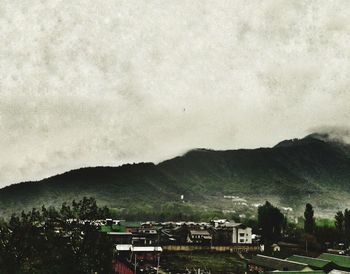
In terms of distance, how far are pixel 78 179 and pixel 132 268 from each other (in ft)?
440

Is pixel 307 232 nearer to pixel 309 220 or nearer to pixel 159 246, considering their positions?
pixel 309 220

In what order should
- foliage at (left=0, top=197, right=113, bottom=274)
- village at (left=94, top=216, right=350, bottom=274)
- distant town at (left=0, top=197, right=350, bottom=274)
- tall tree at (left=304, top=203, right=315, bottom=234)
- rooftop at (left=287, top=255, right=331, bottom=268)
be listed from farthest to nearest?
tall tree at (left=304, top=203, right=315, bottom=234) < rooftop at (left=287, top=255, right=331, bottom=268) < village at (left=94, top=216, right=350, bottom=274) < distant town at (left=0, top=197, right=350, bottom=274) < foliage at (left=0, top=197, right=113, bottom=274)

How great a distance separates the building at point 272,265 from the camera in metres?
47.6

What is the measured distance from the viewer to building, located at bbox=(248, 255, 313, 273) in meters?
47.6

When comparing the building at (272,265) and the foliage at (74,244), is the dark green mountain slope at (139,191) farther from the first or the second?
the foliage at (74,244)

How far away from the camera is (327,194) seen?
195750 mm

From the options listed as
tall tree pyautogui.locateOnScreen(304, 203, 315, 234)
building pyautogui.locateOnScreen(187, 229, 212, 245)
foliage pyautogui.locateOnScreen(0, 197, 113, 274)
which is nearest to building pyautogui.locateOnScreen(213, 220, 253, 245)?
building pyautogui.locateOnScreen(187, 229, 212, 245)

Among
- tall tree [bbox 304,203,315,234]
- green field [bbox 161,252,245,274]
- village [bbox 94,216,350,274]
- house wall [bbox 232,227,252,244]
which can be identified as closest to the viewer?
village [bbox 94,216,350,274]

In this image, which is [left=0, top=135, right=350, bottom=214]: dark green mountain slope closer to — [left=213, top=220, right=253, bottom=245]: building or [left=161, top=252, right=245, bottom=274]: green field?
[left=213, top=220, right=253, bottom=245]: building

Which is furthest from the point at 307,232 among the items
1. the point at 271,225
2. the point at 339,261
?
the point at 339,261

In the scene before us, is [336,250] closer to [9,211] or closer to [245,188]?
[9,211]

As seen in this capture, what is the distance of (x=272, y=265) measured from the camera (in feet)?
163

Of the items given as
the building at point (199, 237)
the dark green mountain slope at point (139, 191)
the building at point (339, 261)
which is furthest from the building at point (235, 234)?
the dark green mountain slope at point (139, 191)

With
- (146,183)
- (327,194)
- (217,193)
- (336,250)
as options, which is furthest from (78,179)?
(336,250)
